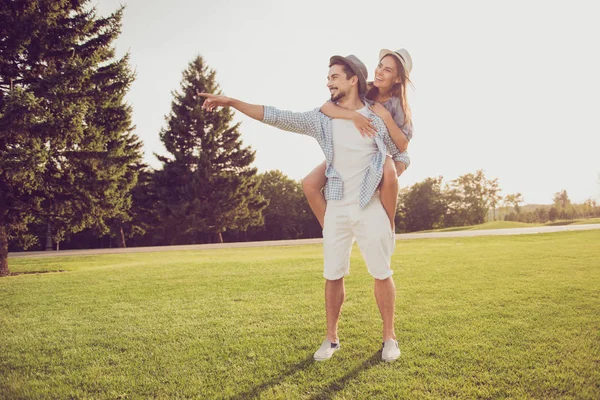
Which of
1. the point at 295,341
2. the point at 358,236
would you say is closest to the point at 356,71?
the point at 358,236

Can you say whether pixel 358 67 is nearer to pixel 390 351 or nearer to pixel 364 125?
pixel 364 125

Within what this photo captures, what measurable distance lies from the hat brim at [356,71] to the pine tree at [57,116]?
9.96 m

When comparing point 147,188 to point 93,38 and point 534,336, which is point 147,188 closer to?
point 93,38

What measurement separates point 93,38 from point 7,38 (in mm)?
2541

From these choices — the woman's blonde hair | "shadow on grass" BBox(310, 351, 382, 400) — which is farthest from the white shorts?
the woman's blonde hair

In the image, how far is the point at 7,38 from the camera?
10.4 meters

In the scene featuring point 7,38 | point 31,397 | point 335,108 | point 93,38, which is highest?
point 93,38

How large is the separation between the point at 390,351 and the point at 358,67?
7.16 ft

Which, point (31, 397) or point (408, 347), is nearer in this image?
point (31, 397)

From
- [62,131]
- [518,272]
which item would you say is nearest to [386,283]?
[518,272]

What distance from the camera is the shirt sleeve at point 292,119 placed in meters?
3.02

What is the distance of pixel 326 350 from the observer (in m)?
2.86

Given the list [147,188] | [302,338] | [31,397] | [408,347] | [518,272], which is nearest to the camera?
[31,397]

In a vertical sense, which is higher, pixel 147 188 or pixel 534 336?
pixel 147 188
